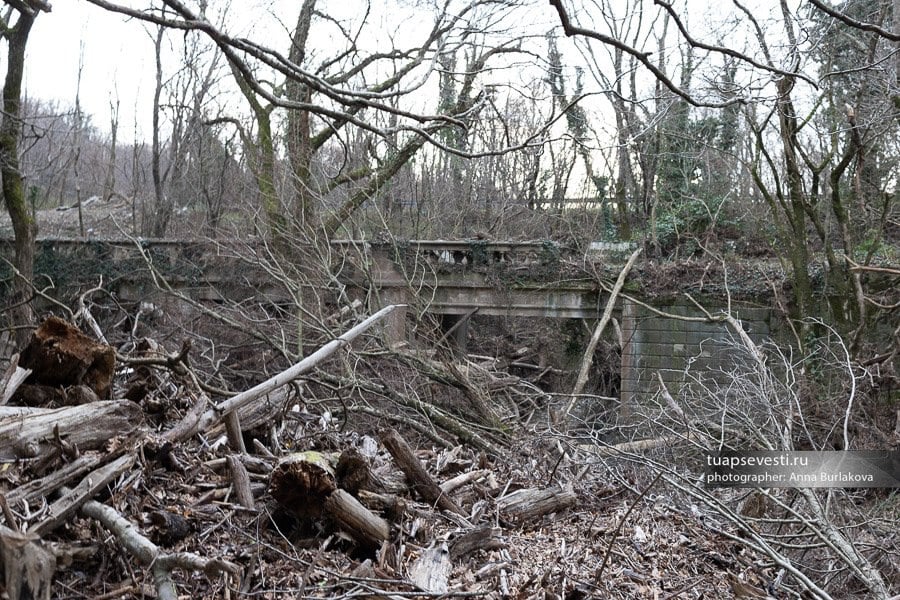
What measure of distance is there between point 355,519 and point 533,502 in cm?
144

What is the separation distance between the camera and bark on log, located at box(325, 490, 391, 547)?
11.1ft

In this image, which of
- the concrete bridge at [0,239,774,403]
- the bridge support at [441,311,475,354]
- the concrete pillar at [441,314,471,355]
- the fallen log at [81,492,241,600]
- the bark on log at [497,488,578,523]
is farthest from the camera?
the concrete bridge at [0,239,774,403]

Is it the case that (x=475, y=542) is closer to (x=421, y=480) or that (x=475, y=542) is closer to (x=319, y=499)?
(x=421, y=480)

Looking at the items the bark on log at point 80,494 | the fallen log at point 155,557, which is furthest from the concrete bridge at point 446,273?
the fallen log at point 155,557

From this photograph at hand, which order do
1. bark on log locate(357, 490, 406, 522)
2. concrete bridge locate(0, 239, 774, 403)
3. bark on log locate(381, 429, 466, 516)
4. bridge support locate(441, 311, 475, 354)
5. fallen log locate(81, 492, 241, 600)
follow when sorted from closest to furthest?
fallen log locate(81, 492, 241, 600)
bark on log locate(357, 490, 406, 522)
bark on log locate(381, 429, 466, 516)
bridge support locate(441, 311, 475, 354)
concrete bridge locate(0, 239, 774, 403)

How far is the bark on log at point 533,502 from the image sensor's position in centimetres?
438

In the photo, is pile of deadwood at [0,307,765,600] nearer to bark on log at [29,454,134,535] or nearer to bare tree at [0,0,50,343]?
bark on log at [29,454,134,535]

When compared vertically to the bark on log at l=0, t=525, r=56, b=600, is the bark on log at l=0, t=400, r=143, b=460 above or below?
above

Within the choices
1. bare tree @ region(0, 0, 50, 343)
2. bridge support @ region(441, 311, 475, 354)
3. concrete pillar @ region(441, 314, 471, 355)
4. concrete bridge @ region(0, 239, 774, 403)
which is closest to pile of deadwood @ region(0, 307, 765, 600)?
bare tree @ region(0, 0, 50, 343)

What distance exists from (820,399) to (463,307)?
799cm

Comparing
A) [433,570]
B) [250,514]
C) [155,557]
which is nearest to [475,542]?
[433,570]

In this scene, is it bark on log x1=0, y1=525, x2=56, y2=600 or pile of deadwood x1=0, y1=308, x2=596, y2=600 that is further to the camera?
pile of deadwood x1=0, y1=308, x2=596, y2=600

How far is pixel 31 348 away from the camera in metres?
3.81

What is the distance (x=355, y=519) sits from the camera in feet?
11.2
